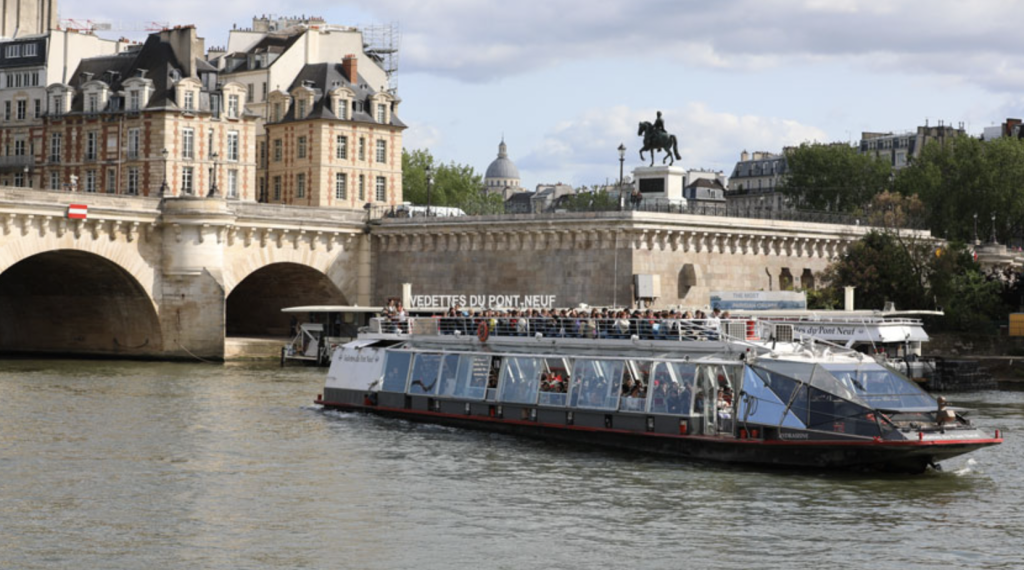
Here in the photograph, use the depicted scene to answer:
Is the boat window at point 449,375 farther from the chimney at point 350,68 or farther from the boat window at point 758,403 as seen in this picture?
the chimney at point 350,68

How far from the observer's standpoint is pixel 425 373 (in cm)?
4100

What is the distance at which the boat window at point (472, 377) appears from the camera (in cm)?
3931

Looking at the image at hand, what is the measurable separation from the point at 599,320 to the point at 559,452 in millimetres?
4340

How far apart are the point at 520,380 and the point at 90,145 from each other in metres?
51.9

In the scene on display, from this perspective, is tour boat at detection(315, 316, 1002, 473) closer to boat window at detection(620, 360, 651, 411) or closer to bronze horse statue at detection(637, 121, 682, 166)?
boat window at detection(620, 360, 651, 411)

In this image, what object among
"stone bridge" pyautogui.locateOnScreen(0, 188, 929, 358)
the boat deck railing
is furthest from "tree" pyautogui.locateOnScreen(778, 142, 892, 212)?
the boat deck railing

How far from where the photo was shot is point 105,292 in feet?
218

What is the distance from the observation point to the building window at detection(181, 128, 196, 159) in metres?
82.3

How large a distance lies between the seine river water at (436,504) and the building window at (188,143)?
43.0m

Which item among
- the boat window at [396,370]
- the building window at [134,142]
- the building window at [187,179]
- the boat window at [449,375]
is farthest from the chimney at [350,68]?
the boat window at [449,375]

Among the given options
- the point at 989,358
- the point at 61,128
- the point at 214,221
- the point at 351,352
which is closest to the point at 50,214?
the point at 214,221

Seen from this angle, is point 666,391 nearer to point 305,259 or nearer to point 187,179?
point 305,259

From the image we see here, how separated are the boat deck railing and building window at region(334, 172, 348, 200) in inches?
1629

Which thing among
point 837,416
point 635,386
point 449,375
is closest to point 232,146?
point 449,375
